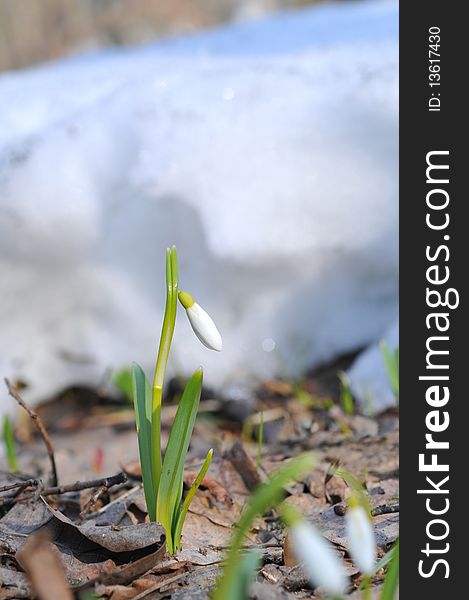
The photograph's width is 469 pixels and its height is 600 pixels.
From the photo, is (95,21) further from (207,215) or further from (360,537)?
(360,537)

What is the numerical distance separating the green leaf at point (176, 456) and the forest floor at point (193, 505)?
25 millimetres

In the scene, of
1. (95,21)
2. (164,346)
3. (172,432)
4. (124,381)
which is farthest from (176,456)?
(95,21)

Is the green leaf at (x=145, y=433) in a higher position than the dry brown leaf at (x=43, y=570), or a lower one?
higher

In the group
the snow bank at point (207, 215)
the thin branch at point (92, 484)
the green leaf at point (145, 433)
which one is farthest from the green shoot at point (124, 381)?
the green leaf at point (145, 433)

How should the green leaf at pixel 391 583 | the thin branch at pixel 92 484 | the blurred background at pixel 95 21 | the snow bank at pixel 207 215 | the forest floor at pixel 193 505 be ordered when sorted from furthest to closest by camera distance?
the blurred background at pixel 95 21, the snow bank at pixel 207 215, the thin branch at pixel 92 484, the forest floor at pixel 193 505, the green leaf at pixel 391 583

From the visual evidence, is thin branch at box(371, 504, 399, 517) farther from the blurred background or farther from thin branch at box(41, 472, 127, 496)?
the blurred background

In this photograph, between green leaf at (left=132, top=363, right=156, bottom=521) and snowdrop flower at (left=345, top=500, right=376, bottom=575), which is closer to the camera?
snowdrop flower at (left=345, top=500, right=376, bottom=575)

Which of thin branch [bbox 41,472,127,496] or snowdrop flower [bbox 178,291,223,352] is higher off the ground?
snowdrop flower [bbox 178,291,223,352]

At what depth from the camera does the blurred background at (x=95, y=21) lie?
710cm

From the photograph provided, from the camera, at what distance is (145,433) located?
3.20 ft

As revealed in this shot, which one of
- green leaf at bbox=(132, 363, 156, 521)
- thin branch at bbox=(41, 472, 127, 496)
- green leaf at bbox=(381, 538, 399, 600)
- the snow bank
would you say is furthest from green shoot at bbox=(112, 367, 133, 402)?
green leaf at bbox=(381, 538, 399, 600)

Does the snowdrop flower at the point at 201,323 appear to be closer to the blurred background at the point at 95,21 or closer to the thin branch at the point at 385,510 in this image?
the thin branch at the point at 385,510

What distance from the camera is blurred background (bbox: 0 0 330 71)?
23.3 ft

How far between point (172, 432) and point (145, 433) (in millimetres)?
60
